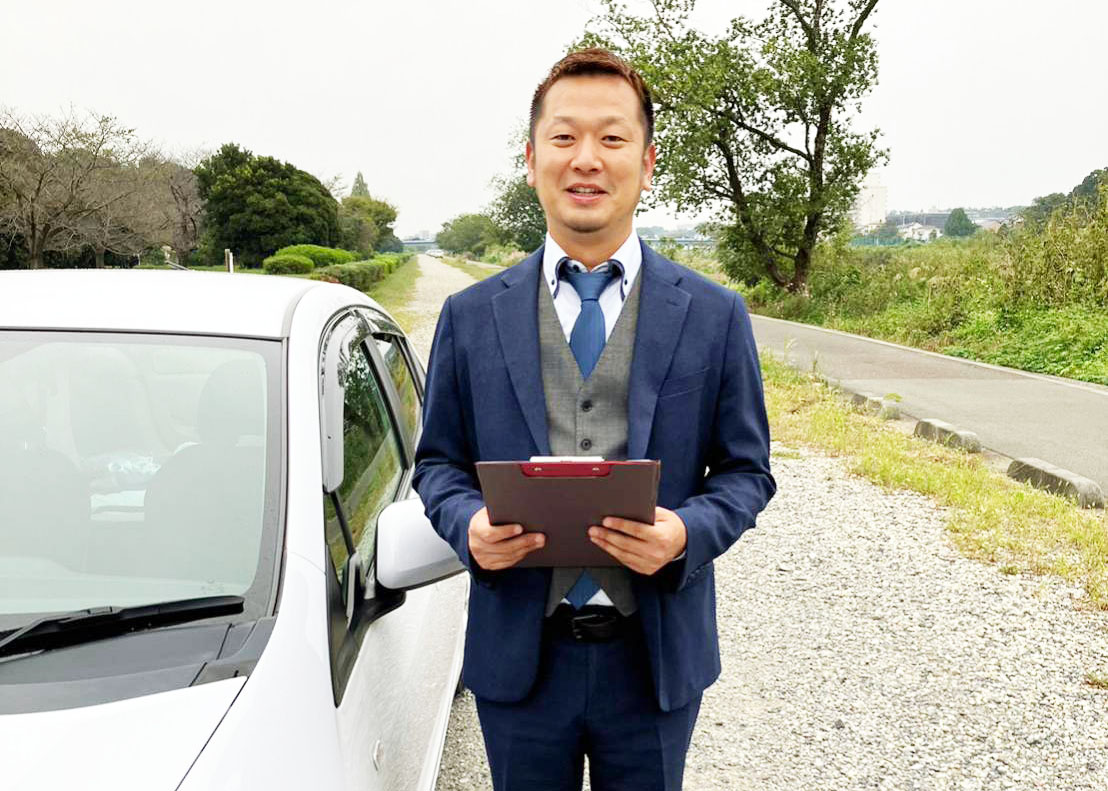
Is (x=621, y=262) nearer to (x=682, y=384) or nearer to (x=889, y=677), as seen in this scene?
(x=682, y=384)

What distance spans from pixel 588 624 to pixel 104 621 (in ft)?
2.72

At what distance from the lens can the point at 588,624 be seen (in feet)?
5.41

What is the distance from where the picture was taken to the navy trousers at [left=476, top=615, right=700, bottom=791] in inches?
65.4

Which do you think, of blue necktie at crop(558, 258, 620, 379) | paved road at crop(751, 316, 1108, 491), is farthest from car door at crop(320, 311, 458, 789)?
paved road at crop(751, 316, 1108, 491)

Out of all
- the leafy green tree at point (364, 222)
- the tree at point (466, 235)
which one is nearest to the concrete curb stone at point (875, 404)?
the leafy green tree at point (364, 222)

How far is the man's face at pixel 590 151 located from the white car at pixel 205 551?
0.68 metres

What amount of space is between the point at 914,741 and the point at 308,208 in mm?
55298

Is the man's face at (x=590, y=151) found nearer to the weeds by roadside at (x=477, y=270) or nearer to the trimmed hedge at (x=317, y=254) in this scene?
the weeds by roadside at (x=477, y=270)

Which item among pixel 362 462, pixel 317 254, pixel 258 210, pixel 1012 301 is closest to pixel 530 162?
pixel 362 462

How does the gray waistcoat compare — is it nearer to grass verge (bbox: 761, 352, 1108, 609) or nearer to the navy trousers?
the navy trousers

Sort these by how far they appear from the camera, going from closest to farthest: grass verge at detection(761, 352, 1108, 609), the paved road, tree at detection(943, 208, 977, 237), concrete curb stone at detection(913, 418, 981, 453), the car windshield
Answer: the car windshield → grass verge at detection(761, 352, 1108, 609) → concrete curb stone at detection(913, 418, 981, 453) → the paved road → tree at detection(943, 208, 977, 237)

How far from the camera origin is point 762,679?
399 centimetres

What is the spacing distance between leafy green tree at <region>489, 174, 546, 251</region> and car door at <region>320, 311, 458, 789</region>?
231 feet

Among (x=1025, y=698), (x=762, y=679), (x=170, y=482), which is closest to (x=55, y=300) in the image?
(x=170, y=482)
